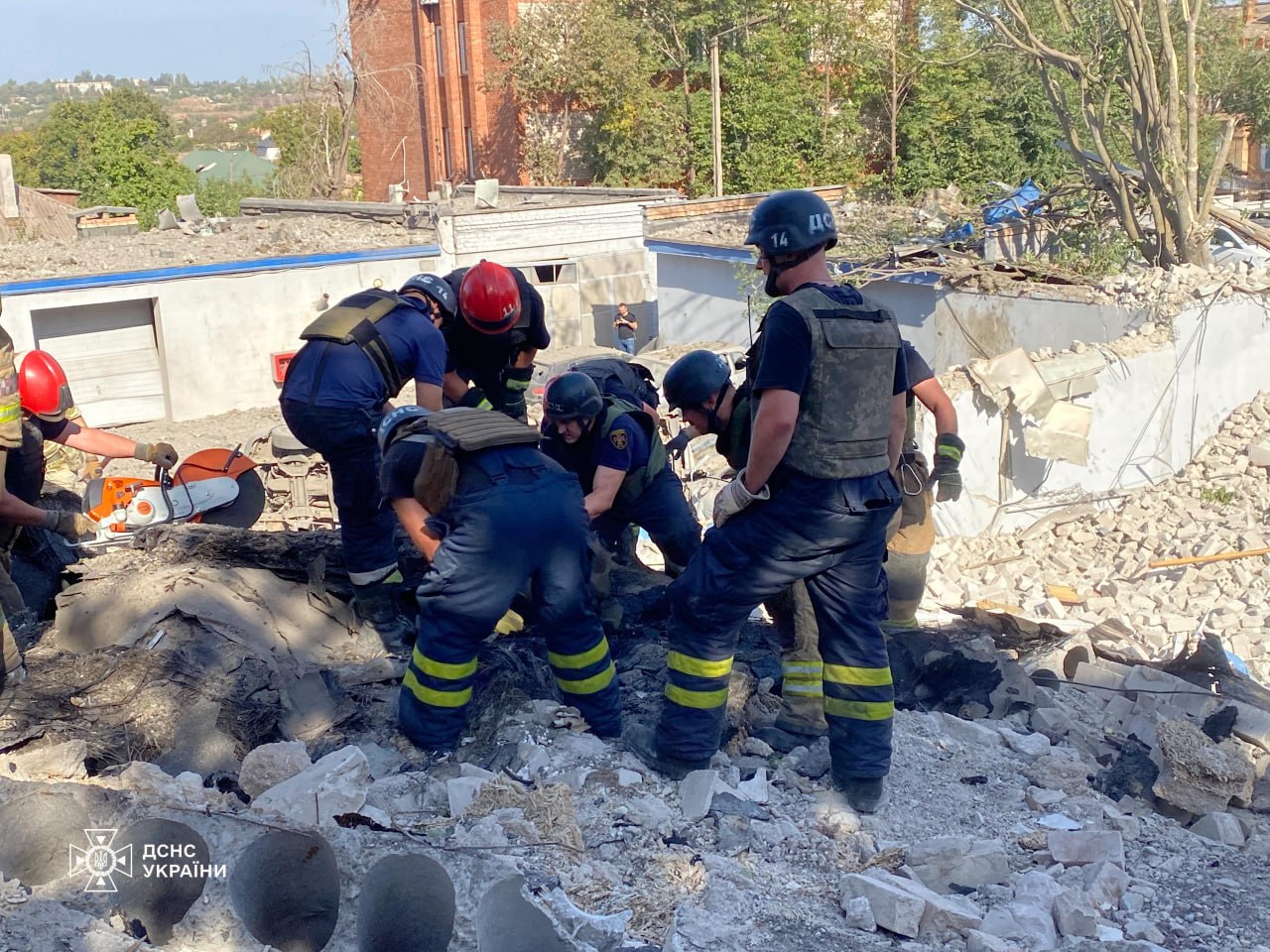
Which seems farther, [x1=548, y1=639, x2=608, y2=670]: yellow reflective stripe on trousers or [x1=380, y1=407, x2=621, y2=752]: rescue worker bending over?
[x1=548, y1=639, x2=608, y2=670]: yellow reflective stripe on trousers

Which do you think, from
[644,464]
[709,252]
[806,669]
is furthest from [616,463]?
[709,252]

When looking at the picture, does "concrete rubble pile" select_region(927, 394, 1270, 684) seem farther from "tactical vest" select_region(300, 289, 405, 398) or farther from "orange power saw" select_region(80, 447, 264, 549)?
"orange power saw" select_region(80, 447, 264, 549)

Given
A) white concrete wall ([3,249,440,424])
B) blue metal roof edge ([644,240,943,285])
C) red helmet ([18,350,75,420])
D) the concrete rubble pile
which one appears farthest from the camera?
white concrete wall ([3,249,440,424])

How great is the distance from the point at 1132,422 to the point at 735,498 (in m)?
9.67

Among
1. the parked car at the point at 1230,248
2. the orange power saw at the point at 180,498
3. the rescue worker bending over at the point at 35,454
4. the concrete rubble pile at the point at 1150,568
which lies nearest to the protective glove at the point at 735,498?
the rescue worker bending over at the point at 35,454

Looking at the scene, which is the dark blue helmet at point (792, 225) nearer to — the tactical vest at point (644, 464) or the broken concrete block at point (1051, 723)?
the tactical vest at point (644, 464)

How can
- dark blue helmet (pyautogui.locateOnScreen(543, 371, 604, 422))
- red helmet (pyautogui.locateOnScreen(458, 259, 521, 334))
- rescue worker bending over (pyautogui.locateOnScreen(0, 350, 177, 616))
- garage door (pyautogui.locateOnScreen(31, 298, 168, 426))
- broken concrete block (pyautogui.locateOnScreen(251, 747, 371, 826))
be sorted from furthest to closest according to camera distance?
garage door (pyautogui.locateOnScreen(31, 298, 168, 426)) < red helmet (pyautogui.locateOnScreen(458, 259, 521, 334)) < rescue worker bending over (pyautogui.locateOnScreen(0, 350, 177, 616)) < dark blue helmet (pyautogui.locateOnScreen(543, 371, 604, 422)) < broken concrete block (pyautogui.locateOnScreen(251, 747, 371, 826))

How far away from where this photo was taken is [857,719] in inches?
150

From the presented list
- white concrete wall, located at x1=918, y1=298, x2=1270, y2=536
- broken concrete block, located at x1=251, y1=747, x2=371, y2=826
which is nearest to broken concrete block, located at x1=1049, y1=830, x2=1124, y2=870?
broken concrete block, located at x1=251, y1=747, x2=371, y2=826

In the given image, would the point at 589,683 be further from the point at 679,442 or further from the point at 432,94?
the point at 432,94

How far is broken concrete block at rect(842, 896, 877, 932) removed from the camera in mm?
3201

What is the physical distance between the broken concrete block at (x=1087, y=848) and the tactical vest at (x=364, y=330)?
10.4 feet

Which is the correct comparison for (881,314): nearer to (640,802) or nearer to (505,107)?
(640,802)

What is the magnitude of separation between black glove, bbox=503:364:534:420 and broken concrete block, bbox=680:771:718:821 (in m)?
2.53
